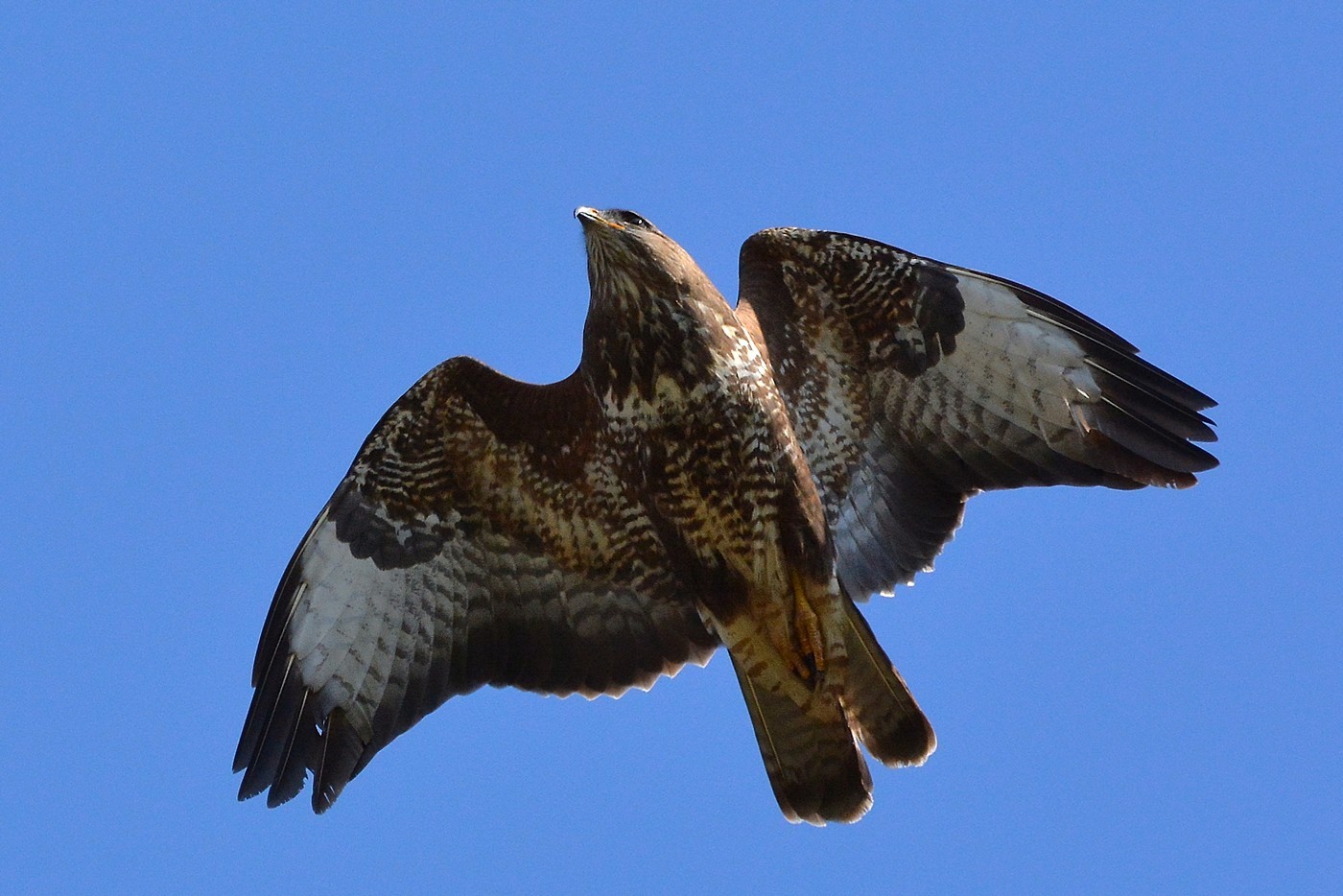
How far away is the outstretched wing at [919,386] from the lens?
27.8ft

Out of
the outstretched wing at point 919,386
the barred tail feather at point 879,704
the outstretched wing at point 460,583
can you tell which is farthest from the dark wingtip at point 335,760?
the outstretched wing at point 919,386

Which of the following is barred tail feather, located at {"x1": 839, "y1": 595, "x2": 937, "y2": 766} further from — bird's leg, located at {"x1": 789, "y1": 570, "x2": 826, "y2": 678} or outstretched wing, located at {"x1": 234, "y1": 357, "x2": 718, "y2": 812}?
outstretched wing, located at {"x1": 234, "y1": 357, "x2": 718, "y2": 812}

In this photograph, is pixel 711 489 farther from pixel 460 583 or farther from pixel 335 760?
pixel 335 760

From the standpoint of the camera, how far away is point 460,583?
8938mm

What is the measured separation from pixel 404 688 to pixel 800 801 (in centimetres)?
224

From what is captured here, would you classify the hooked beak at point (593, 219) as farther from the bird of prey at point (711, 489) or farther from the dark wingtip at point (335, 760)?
the dark wingtip at point (335, 760)

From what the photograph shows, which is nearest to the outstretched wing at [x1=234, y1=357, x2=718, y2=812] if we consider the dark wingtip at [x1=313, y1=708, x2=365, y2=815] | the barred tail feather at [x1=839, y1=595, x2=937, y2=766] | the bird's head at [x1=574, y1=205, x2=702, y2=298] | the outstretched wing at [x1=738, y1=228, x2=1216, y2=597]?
the dark wingtip at [x1=313, y1=708, x2=365, y2=815]

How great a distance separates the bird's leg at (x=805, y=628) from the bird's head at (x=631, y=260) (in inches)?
→ 64.4

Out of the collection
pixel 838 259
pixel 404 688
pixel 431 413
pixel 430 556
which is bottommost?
pixel 404 688

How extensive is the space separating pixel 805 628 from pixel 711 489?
0.87m

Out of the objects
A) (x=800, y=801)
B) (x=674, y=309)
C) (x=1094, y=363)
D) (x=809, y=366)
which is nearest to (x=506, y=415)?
(x=674, y=309)

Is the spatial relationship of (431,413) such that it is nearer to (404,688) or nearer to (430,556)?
(430,556)

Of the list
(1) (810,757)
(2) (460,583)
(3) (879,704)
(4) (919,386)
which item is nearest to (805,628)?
(3) (879,704)

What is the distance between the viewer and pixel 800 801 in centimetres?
824
